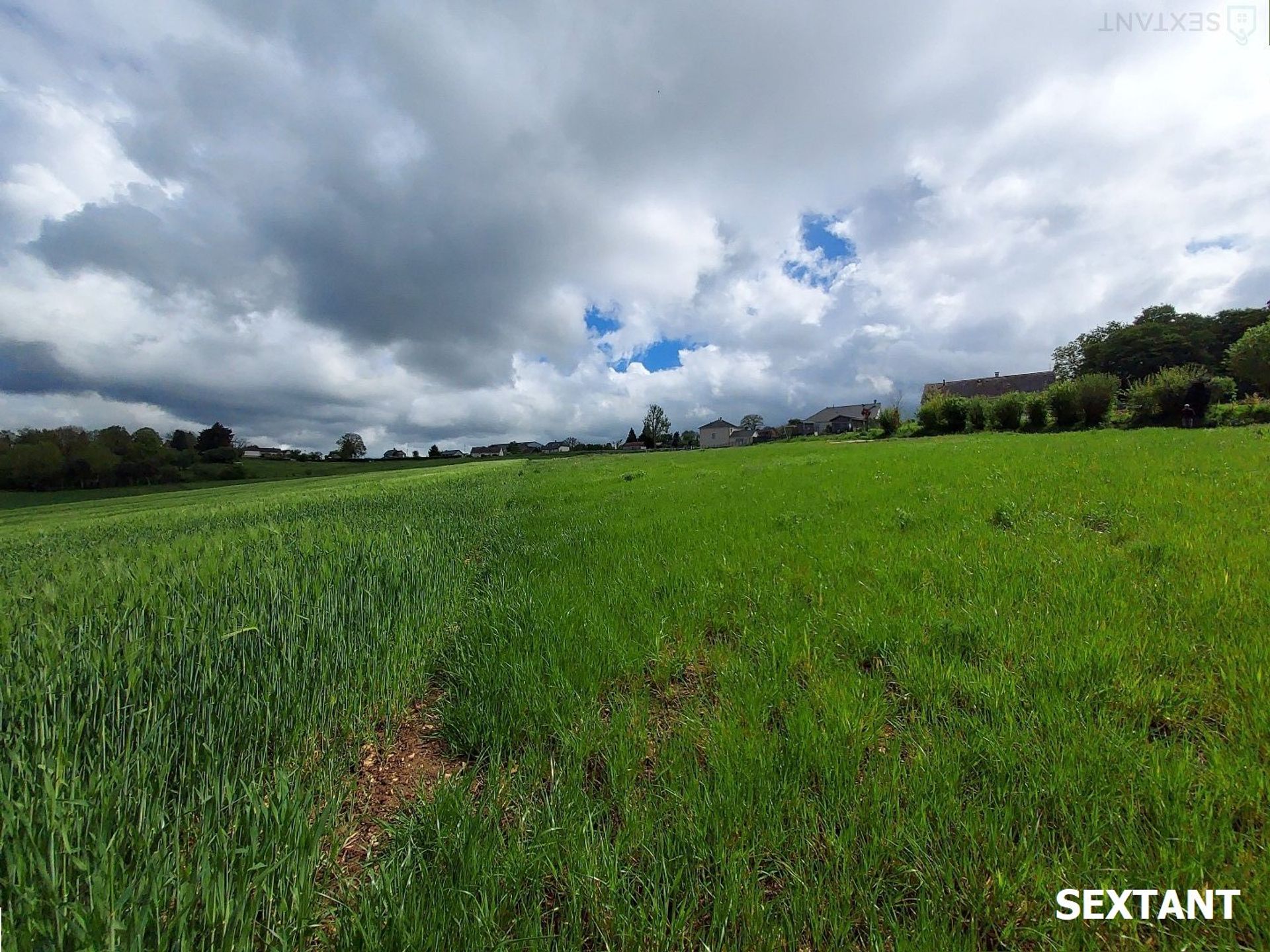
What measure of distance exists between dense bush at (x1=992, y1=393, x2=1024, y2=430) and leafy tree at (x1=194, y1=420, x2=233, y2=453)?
11651 cm

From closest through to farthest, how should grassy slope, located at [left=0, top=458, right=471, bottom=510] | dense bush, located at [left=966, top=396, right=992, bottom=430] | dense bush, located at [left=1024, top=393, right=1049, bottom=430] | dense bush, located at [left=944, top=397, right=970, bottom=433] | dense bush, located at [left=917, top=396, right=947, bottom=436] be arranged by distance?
1. dense bush, located at [left=1024, top=393, right=1049, bottom=430]
2. dense bush, located at [left=966, top=396, right=992, bottom=430]
3. dense bush, located at [left=944, top=397, right=970, bottom=433]
4. dense bush, located at [left=917, top=396, right=947, bottom=436]
5. grassy slope, located at [left=0, top=458, right=471, bottom=510]

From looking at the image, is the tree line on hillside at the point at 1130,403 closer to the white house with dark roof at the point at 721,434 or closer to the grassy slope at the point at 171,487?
the grassy slope at the point at 171,487

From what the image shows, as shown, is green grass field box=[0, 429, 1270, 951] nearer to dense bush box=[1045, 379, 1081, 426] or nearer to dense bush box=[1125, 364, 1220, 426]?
dense bush box=[1125, 364, 1220, 426]

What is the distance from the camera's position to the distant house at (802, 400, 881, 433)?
105 metres

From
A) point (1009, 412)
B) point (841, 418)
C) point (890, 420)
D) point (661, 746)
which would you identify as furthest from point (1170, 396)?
point (841, 418)

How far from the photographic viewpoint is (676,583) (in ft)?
15.8

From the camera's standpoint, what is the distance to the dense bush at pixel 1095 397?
30328mm

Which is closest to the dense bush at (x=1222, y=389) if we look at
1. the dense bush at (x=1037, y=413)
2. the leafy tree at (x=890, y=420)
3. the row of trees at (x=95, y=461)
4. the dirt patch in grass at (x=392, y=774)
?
the dense bush at (x=1037, y=413)

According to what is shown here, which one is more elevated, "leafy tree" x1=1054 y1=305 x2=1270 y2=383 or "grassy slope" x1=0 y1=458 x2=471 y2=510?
"leafy tree" x1=1054 y1=305 x2=1270 y2=383

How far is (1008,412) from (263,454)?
13497 centimetres

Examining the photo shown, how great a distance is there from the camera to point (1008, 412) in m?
35.5

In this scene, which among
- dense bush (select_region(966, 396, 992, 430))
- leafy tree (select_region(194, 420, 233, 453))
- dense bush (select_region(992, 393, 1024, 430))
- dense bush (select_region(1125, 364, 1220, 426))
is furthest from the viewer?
leafy tree (select_region(194, 420, 233, 453))

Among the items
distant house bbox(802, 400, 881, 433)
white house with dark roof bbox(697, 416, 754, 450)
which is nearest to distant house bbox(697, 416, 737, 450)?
white house with dark roof bbox(697, 416, 754, 450)

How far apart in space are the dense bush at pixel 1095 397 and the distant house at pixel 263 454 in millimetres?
122970
